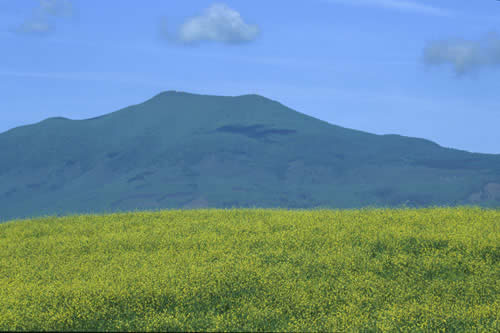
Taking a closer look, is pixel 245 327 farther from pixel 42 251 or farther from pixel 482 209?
pixel 482 209

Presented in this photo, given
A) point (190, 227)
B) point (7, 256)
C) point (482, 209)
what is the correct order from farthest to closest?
point (482, 209) < point (190, 227) < point (7, 256)

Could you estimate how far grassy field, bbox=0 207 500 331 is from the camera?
43.0ft

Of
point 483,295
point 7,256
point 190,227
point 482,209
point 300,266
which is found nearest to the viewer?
point 483,295

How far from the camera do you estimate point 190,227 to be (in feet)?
72.6

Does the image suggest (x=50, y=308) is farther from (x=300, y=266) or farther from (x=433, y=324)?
(x=433, y=324)

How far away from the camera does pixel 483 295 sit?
1502cm

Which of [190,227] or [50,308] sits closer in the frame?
[50,308]

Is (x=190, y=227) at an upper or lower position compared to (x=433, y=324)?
upper

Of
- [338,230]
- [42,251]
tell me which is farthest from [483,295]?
[42,251]

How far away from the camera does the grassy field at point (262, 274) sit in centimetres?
1309

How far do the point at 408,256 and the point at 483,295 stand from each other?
2677 mm

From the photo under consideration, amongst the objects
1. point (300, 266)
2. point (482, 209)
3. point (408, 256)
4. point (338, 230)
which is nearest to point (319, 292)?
point (300, 266)

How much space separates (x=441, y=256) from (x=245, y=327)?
786 centimetres

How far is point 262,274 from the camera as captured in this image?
15555 mm
